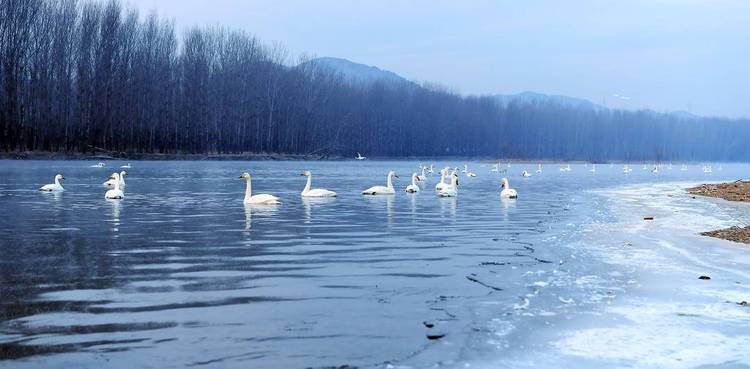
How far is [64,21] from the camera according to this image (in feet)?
214

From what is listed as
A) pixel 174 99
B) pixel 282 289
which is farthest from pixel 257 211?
pixel 174 99

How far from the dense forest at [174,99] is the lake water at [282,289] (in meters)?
50.4

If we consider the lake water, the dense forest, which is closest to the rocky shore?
the lake water

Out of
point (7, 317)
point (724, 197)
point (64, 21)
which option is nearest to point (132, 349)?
point (7, 317)

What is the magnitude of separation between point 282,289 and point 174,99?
72.9m

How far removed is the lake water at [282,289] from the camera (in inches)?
239

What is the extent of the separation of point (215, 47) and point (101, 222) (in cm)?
7347

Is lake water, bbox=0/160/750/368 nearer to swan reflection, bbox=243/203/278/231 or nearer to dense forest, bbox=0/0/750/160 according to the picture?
swan reflection, bbox=243/203/278/231

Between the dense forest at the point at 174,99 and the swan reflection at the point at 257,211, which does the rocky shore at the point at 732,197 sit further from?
the dense forest at the point at 174,99

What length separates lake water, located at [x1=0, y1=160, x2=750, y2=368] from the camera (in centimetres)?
608

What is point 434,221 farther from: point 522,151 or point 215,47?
point 522,151

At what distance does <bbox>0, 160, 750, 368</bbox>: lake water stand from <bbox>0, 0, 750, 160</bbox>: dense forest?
5039 cm

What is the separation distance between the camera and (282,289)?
866 centimetres

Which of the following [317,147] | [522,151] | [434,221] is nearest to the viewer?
[434,221]
